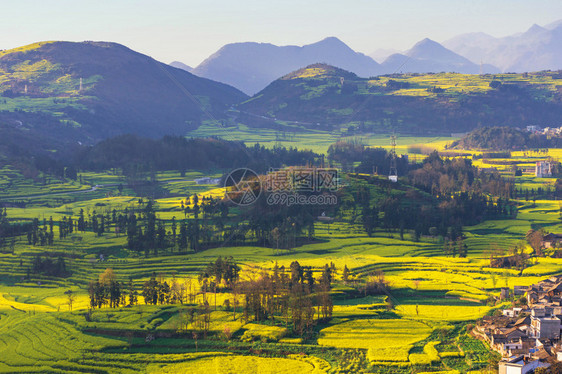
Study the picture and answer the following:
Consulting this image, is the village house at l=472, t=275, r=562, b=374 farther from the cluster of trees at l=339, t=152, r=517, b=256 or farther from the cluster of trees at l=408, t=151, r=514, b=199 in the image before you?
the cluster of trees at l=408, t=151, r=514, b=199

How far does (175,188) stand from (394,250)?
57.3 m

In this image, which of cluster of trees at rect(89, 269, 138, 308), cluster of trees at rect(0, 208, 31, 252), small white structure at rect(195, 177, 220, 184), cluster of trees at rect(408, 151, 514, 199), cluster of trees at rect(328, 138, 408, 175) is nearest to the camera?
cluster of trees at rect(89, 269, 138, 308)

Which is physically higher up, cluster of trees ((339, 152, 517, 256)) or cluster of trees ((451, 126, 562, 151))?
cluster of trees ((451, 126, 562, 151))

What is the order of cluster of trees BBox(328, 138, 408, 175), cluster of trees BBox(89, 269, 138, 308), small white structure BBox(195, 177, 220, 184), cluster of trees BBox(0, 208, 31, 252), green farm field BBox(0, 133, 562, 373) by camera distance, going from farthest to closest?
cluster of trees BBox(328, 138, 408, 175) → small white structure BBox(195, 177, 220, 184) → cluster of trees BBox(0, 208, 31, 252) → cluster of trees BBox(89, 269, 138, 308) → green farm field BBox(0, 133, 562, 373)

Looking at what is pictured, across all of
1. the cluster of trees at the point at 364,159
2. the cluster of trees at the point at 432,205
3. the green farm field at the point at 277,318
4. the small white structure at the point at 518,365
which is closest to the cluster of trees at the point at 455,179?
the cluster of trees at the point at 432,205

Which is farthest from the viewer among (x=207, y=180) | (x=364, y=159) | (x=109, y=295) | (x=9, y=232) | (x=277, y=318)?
(x=364, y=159)

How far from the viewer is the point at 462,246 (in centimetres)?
7725

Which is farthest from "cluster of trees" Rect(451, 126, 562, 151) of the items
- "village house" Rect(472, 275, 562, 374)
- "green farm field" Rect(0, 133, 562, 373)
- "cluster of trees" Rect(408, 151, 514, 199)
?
"village house" Rect(472, 275, 562, 374)

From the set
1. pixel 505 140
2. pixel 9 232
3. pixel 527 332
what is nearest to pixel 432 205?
pixel 527 332

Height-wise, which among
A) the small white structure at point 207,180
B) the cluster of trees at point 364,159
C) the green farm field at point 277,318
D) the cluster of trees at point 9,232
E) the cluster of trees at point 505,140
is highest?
A: the cluster of trees at point 505,140

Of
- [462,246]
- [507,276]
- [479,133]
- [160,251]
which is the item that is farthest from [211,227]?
[479,133]

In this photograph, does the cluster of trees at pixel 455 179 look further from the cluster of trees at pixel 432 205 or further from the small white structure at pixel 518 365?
the small white structure at pixel 518 365

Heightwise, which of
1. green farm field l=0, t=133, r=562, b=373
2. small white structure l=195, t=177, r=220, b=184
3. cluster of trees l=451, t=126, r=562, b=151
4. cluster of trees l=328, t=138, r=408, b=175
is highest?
cluster of trees l=451, t=126, r=562, b=151

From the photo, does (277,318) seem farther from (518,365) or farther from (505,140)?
(505,140)
